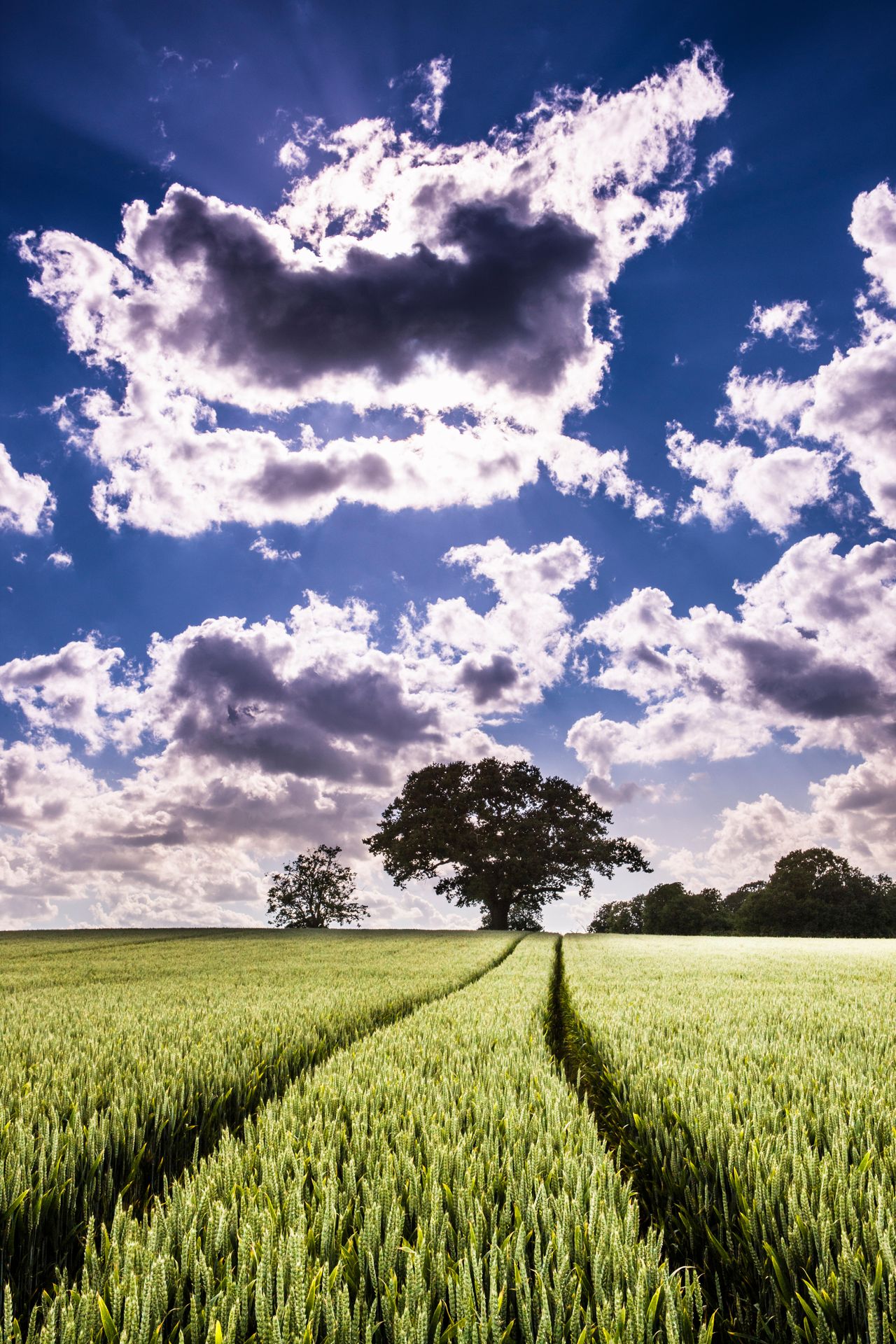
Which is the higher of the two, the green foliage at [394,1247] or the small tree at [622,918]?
the green foliage at [394,1247]

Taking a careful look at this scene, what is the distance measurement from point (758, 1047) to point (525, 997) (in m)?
3.94

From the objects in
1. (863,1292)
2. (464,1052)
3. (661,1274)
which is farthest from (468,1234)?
(464,1052)

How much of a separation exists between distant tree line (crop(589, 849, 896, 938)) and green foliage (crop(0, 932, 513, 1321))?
66.6m

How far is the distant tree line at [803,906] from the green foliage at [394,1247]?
235 ft

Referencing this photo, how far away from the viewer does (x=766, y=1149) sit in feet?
7.57

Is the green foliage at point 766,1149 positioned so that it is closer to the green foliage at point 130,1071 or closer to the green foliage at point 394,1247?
the green foliage at point 394,1247

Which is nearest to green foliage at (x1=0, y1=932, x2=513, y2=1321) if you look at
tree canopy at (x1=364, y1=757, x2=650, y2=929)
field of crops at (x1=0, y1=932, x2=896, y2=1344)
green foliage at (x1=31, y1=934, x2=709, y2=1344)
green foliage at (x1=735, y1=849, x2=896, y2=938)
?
field of crops at (x1=0, y1=932, x2=896, y2=1344)

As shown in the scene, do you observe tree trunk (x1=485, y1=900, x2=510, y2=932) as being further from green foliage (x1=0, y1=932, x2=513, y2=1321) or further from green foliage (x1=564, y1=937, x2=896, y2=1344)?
green foliage (x1=564, y1=937, x2=896, y2=1344)

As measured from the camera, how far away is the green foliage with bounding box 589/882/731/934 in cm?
7544

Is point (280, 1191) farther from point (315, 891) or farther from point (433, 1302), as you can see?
point (315, 891)

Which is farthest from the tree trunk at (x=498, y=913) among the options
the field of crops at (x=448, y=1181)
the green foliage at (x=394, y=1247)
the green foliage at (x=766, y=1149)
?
the green foliage at (x=394, y=1247)

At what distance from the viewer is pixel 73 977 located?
38.7 feet

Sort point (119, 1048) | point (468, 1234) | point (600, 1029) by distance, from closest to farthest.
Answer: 1. point (468, 1234)
2. point (119, 1048)
3. point (600, 1029)

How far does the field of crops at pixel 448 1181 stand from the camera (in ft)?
4.94
